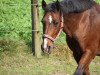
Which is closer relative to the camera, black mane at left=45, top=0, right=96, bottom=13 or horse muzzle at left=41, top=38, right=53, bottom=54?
horse muzzle at left=41, top=38, right=53, bottom=54

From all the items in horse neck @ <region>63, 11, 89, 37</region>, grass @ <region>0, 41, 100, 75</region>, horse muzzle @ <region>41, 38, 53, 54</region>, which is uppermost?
horse neck @ <region>63, 11, 89, 37</region>

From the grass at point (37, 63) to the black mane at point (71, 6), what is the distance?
97.1 inches

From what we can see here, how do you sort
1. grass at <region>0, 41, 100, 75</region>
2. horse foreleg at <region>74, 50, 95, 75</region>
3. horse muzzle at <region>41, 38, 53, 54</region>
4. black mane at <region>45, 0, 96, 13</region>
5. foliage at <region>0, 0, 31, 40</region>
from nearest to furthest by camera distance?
horse muzzle at <region>41, 38, 53, 54</region>
black mane at <region>45, 0, 96, 13</region>
horse foreleg at <region>74, 50, 95, 75</region>
grass at <region>0, 41, 100, 75</region>
foliage at <region>0, 0, 31, 40</region>

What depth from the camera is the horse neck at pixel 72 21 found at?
6.26m

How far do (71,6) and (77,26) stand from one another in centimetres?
37

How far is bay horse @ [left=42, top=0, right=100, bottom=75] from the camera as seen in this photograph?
5926 mm

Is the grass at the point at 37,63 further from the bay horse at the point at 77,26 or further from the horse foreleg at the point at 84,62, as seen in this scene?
the horse foreleg at the point at 84,62

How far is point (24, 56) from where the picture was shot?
8.99 meters

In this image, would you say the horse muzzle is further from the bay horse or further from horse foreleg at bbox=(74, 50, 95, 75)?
Result: horse foreleg at bbox=(74, 50, 95, 75)

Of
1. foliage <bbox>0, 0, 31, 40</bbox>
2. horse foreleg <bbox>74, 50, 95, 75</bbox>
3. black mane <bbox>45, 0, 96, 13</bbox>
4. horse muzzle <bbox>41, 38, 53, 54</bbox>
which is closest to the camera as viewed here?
horse muzzle <bbox>41, 38, 53, 54</bbox>

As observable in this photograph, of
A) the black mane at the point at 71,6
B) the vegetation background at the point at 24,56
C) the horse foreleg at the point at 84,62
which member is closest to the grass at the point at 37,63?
the vegetation background at the point at 24,56

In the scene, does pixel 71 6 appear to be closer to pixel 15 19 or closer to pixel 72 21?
pixel 72 21

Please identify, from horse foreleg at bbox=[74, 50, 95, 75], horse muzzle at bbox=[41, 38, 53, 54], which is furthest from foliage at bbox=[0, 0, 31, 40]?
horse muzzle at bbox=[41, 38, 53, 54]

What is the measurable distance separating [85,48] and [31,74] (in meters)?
2.28
